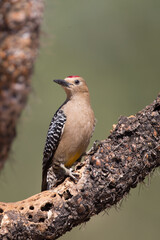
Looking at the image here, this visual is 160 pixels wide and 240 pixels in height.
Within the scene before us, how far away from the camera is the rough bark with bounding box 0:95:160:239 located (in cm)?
362

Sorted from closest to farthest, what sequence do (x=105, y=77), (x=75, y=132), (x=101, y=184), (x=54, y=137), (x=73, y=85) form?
(x=101, y=184) < (x=75, y=132) < (x=54, y=137) < (x=73, y=85) < (x=105, y=77)

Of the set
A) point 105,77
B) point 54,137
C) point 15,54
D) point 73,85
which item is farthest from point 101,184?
point 105,77

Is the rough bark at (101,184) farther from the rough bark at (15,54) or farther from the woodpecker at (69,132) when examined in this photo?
the woodpecker at (69,132)

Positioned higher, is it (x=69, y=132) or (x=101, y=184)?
(x=69, y=132)

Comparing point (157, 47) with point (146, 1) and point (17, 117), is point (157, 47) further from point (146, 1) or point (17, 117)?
point (17, 117)

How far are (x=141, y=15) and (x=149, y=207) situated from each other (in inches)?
163

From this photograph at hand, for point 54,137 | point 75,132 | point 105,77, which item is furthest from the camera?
point 105,77

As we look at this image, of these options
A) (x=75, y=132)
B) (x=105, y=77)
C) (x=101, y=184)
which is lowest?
(x=101, y=184)

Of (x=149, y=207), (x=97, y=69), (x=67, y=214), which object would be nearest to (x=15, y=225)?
(x=67, y=214)

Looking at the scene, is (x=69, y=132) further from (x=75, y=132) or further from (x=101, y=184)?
(x=101, y=184)

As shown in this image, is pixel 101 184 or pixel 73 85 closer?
pixel 101 184

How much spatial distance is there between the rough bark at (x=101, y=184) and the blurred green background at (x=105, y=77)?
13.3 ft

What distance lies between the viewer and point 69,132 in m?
4.97

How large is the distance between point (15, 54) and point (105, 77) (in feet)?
19.5
